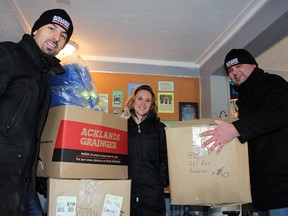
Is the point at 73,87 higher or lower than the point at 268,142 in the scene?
→ higher

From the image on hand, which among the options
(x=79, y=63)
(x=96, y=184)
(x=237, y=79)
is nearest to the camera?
(x=96, y=184)

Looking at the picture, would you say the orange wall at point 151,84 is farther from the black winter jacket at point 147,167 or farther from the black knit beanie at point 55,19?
the black knit beanie at point 55,19

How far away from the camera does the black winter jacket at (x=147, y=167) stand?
5.44 ft

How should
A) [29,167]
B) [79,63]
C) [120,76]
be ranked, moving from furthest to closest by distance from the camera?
[120,76] < [79,63] < [29,167]

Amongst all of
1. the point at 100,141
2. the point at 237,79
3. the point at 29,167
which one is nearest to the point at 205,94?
the point at 237,79

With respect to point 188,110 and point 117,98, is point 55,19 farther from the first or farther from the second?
point 188,110

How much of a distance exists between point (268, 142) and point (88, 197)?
86cm

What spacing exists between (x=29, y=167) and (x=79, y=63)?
59 centimetres

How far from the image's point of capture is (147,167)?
67.3 inches

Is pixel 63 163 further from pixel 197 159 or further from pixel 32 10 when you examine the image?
pixel 32 10

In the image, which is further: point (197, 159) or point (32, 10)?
point (32, 10)

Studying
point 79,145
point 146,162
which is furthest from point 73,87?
point 146,162

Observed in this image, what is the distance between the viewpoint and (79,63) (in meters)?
1.45

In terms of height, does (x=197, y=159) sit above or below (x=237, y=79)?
below
